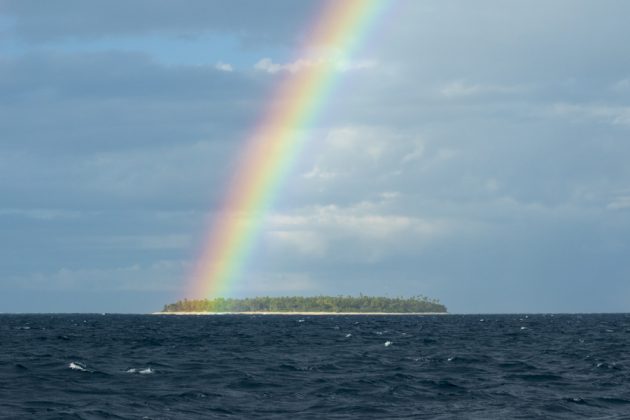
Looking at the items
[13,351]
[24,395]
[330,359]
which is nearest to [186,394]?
[24,395]

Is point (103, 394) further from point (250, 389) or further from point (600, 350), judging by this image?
point (600, 350)

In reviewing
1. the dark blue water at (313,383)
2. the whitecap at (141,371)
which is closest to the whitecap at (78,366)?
the dark blue water at (313,383)

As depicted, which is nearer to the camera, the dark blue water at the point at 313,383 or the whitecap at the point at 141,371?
the dark blue water at the point at 313,383

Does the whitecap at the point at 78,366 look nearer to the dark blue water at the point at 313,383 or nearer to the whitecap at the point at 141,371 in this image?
the dark blue water at the point at 313,383

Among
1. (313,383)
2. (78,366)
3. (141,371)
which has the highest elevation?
(78,366)

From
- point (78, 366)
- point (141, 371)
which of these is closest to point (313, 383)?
point (141, 371)

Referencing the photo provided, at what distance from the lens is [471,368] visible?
184 feet

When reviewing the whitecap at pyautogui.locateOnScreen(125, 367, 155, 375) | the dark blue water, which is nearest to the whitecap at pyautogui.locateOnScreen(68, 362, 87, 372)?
the dark blue water

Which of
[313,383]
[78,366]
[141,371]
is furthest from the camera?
[78,366]

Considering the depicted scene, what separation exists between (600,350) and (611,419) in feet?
132

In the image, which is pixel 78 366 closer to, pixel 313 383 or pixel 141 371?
pixel 141 371

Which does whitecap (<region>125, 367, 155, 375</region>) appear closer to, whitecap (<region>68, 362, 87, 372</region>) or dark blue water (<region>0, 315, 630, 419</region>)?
dark blue water (<region>0, 315, 630, 419</region>)

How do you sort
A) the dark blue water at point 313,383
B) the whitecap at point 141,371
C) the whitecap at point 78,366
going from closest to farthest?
the dark blue water at point 313,383
the whitecap at point 141,371
the whitecap at point 78,366

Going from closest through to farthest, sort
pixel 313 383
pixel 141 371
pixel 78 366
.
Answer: pixel 313 383
pixel 141 371
pixel 78 366
